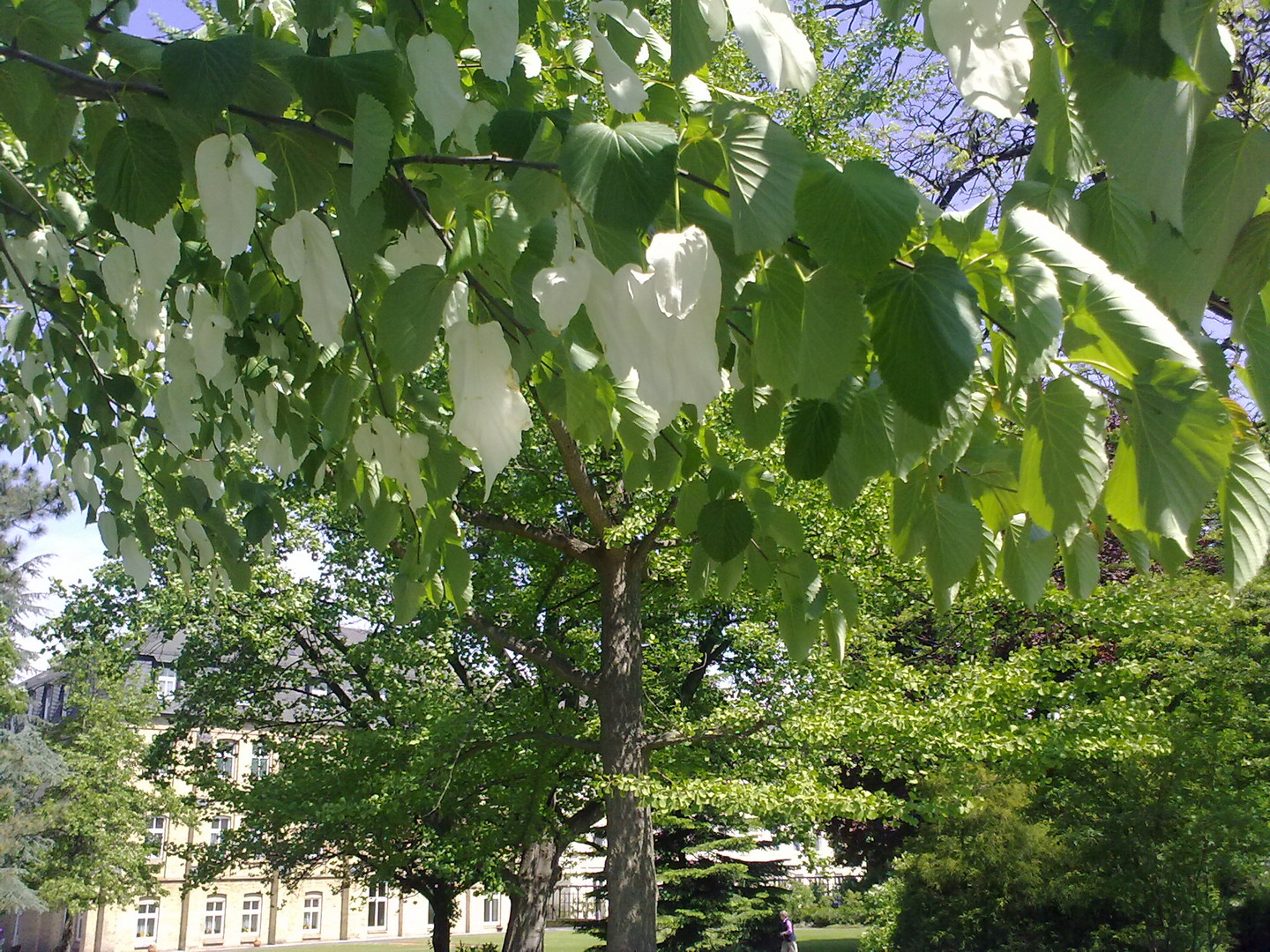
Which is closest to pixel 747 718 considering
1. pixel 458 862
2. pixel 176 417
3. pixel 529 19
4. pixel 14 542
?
pixel 458 862

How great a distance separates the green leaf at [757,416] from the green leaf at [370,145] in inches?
29.7

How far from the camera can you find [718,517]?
5.66 feet

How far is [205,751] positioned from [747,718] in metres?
7.70

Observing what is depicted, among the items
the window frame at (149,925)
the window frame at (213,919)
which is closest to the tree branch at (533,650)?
the window frame at (149,925)

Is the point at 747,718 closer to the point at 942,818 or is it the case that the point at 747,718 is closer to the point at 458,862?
the point at 942,818

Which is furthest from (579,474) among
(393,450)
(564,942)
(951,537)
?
(564,942)

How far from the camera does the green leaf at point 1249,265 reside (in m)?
0.84

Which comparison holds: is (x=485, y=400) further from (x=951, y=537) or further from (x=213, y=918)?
(x=213, y=918)

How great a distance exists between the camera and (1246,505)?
100cm

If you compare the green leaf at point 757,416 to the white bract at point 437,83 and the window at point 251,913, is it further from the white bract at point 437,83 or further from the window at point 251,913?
the window at point 251,913

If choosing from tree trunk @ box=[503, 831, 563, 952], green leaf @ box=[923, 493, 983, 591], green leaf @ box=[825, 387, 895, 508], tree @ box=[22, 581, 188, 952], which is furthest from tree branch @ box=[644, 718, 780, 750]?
tree @ box=[22, 581, 188, 952]

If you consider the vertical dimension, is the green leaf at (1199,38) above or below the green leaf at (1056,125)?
below

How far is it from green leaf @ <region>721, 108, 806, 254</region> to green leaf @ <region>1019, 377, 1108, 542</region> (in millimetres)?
397

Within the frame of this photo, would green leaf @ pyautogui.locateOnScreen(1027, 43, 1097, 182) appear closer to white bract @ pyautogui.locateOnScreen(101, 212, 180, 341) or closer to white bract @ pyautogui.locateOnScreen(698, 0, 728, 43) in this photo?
white bract @ pyautogui.locateOnScreen(698, 0, 728, 43)
